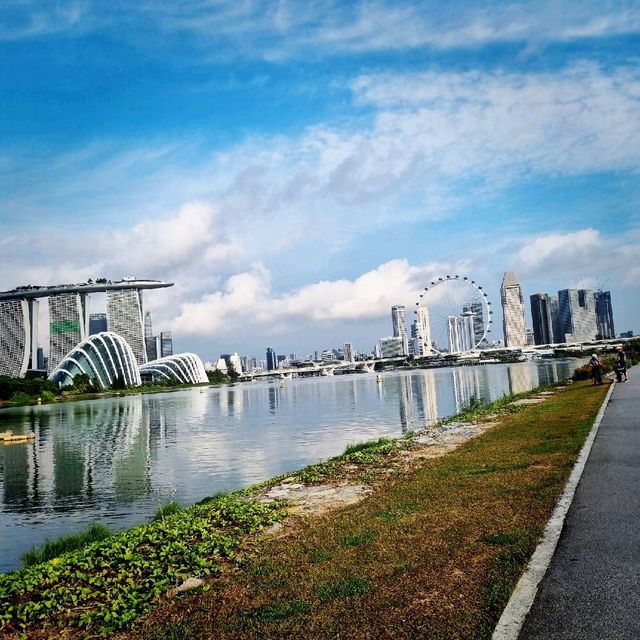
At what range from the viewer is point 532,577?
5.33 metres

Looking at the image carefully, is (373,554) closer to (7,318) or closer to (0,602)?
(0,602)

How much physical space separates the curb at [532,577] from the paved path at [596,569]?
6 centimetres

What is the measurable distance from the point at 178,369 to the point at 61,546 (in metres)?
176

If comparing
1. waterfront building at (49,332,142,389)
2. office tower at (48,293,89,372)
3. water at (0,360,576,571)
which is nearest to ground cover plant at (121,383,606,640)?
water at (0,360,576,571)

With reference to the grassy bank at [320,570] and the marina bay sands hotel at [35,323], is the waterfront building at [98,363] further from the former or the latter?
the grassy bank at [320,570]

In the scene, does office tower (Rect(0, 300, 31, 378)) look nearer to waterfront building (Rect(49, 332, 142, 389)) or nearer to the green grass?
waterfront building (Rect(49, 332, 142, 389))

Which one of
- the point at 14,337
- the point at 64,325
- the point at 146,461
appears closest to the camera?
the point at 146,461

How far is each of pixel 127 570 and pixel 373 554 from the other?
2.82m

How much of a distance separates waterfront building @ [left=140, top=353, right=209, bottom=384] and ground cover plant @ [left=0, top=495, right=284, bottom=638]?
560 feet

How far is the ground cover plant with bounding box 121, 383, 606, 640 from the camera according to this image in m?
4.82

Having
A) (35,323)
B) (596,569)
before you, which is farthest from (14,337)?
(596,569)

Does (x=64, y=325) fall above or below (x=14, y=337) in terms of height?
above

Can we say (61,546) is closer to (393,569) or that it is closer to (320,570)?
(320,570)

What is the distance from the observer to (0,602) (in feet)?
20.4
